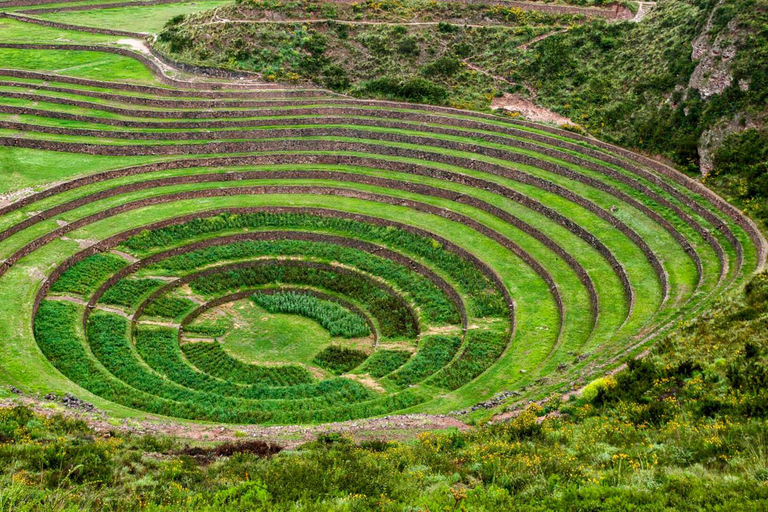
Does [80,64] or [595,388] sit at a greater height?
[80,64]

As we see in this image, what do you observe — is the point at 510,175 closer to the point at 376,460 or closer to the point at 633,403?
the point at 633,403

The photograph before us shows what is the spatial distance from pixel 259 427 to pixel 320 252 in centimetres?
1823

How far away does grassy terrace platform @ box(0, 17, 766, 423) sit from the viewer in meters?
32.1

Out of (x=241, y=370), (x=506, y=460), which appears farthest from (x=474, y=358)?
(x=506, y=460)

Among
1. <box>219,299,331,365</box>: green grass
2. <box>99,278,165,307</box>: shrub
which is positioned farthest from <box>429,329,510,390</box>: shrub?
<box>99,278,165,307</box>: shrub

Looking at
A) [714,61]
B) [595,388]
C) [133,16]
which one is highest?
[133,16]

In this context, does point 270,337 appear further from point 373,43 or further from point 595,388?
point 373,43

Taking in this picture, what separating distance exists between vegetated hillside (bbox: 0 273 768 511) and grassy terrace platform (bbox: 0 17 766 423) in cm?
458

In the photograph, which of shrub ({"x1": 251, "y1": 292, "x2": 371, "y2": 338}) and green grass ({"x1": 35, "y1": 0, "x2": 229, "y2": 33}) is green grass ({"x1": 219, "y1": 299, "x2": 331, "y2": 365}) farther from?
green grass ({"x1": 35, "y1": 0, "x2": 229, "y2": 33})

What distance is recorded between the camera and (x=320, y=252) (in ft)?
145

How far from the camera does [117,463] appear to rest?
66.0ft

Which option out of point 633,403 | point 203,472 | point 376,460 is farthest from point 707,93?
point 203,472

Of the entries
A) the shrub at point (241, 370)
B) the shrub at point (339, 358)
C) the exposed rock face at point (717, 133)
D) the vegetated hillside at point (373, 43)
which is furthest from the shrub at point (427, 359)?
the vegetated hillside at point (373, 43)

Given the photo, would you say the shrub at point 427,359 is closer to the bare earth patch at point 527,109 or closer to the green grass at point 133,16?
the bare earth patch at point 527,109
